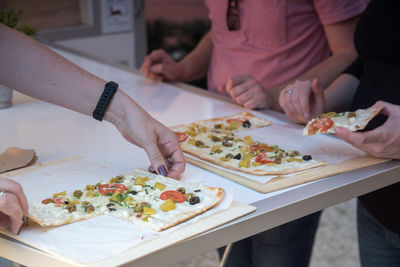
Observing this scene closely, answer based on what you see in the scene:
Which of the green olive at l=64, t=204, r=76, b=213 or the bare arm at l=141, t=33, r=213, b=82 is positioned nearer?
the green olive at l=64, t=204, r=76, b=213

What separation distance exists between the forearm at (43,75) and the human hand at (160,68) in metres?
0.91

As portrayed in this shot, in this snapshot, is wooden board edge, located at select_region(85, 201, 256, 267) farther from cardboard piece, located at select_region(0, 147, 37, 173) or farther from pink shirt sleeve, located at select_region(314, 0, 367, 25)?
pink shirt sleeve, located at select_region(314, 0, 367, 25)

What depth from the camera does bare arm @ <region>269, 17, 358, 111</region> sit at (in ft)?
6.07

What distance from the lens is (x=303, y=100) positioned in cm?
154

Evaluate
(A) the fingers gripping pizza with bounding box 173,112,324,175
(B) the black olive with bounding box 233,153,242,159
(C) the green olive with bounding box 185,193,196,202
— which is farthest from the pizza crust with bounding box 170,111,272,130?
(C) the green olive with bounding box 185,193,196,202

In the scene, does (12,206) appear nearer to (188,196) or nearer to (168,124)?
(188,196)

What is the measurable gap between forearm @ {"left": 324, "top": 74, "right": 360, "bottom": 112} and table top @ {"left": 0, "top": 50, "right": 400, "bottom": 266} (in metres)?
0.15

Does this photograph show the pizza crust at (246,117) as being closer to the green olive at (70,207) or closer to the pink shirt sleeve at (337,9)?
the pink shirt sleeve at (337,9)

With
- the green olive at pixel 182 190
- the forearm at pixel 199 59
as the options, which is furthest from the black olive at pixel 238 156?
the forearm at pixel 199 59

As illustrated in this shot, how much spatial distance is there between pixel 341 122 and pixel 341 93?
1.30 ft

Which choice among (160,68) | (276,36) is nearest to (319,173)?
(276,36)

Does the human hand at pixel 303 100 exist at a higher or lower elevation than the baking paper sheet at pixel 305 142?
higher

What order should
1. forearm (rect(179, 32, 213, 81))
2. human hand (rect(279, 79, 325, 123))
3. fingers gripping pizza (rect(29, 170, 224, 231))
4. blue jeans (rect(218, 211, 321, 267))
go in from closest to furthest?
fingers gripping pizza (rect(29, 170, 224, 231))
human hand (rect(279, 79, 325, 123))
blue jeans (rect(218, 211, 321, 267))
forearm (rect(179, 32, 213, 81))

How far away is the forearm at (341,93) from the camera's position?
167 cm
